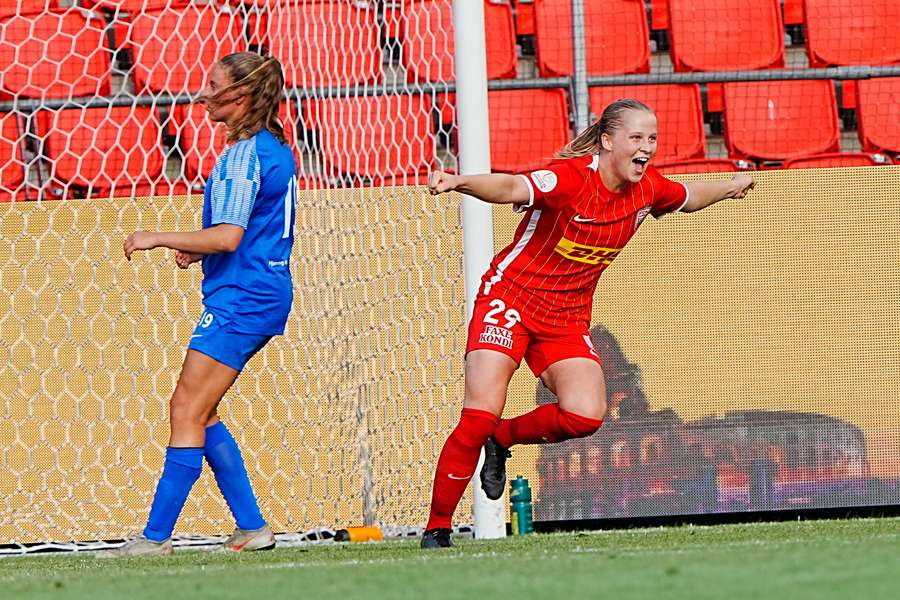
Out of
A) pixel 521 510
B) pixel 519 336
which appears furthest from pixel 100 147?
pixel 519 336

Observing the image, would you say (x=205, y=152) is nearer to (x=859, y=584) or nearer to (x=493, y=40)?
(x=493, y=40)

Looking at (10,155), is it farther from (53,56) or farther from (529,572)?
(529,572)

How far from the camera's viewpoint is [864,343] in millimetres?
6277

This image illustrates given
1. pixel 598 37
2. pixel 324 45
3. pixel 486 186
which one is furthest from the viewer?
A: pixel 598 37

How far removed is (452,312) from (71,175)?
2.11 m

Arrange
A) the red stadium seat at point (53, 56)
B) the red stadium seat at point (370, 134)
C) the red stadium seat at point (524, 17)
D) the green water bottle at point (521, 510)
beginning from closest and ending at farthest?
1. the green water bottle at point (521, 510)
2. the red stadium seat at point (370, 134)
3. the red stadium seat at point (53, 56)
4. the red stadium seat at point (524, 17)

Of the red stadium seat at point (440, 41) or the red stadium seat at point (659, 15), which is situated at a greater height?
the red stadium seat at point (659, 15)

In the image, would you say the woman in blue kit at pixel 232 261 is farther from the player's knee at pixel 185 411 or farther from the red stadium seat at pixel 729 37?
the red stadium seat at pixel 729 37

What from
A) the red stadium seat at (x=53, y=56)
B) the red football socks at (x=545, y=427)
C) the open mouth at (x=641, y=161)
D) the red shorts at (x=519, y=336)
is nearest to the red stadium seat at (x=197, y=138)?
the red stadium seat at (x=53, y=56)

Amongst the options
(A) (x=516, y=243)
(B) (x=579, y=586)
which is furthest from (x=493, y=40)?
(B) (x=579, y=586)

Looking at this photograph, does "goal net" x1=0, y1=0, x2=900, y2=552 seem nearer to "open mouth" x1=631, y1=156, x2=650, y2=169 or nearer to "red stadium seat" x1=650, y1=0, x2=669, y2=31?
"open mouth" x1=631, y1=156, x2=650, y2=169

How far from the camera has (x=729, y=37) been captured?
8125 millimetres

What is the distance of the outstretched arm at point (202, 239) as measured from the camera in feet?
14.6

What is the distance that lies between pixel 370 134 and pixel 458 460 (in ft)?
7.05
